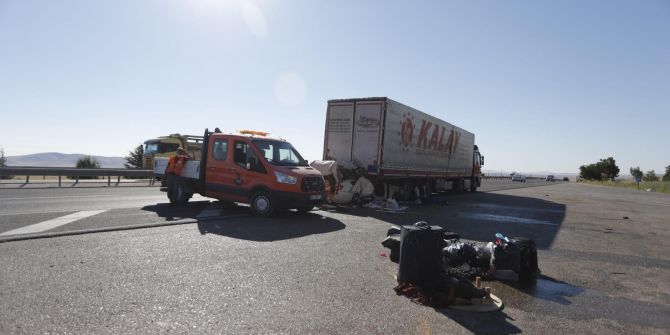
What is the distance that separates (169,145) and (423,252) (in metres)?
23.5

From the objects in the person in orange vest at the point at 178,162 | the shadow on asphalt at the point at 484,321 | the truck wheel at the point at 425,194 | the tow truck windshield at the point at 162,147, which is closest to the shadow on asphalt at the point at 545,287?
the shadow on asphalt at the point at 484,321

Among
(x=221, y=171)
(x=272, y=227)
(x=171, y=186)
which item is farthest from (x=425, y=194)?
(x=171, y=186)

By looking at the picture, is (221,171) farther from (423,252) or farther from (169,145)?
(169,145)

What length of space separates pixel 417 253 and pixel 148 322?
2785 millimetres

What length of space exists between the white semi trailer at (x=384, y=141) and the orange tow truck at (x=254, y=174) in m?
3.63

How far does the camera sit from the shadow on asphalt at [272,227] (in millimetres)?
7754

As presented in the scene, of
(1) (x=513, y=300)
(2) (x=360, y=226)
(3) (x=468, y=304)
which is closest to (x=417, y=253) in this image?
(3) (x=468, y=304)

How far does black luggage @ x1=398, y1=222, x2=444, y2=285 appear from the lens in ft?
14.7

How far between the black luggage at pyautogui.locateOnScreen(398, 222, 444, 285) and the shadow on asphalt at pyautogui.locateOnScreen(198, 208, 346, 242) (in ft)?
11.3

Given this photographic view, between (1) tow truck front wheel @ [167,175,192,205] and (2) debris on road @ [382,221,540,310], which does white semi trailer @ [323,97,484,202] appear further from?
(2) debris on road @ [382,221,540,310]

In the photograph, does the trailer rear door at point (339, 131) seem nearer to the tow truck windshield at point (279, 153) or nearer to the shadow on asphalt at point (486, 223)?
the shadow on asphalt at point (486, 223)

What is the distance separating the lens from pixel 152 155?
2564 cm

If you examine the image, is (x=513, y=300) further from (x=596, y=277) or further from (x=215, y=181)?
(x=215, y=181)

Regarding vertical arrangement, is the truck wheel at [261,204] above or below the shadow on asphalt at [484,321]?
above
